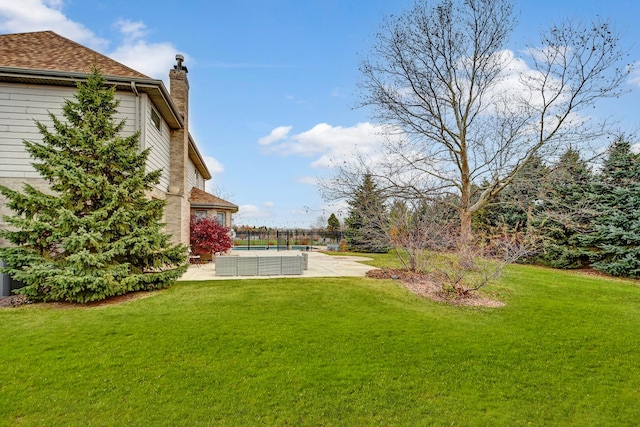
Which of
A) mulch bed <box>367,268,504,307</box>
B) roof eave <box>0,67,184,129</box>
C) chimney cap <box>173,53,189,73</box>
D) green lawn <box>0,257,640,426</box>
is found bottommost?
green lawn <box>0,257,640,426</box>

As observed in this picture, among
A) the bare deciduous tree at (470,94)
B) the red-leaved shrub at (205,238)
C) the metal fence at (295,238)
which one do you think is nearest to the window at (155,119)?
the red-leaved shrub at (205,238)

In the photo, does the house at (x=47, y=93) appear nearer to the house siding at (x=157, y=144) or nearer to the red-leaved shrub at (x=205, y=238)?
the house siding at (x=157, y=144)

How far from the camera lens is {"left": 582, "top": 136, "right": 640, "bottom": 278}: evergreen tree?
13.2 meters

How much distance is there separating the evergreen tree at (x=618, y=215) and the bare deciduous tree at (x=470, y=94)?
256 cm

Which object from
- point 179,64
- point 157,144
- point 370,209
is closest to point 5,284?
point 157,144

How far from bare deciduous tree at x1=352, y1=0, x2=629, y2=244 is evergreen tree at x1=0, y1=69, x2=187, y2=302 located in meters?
8.24

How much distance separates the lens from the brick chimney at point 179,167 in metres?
12.6

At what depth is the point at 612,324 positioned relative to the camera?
6.52m

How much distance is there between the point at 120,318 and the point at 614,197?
1762cm

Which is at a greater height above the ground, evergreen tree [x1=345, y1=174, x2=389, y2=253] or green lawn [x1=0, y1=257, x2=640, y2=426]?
evergreen tree [x1=345, y1=174, x2=389, y2=253]

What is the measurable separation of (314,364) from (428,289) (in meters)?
5.36

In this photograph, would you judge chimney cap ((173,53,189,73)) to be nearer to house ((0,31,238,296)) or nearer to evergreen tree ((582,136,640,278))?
house ((0,31,238,296))

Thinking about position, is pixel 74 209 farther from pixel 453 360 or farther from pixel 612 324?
pixel 612 324

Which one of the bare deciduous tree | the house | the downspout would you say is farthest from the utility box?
the bare deciduous tree
